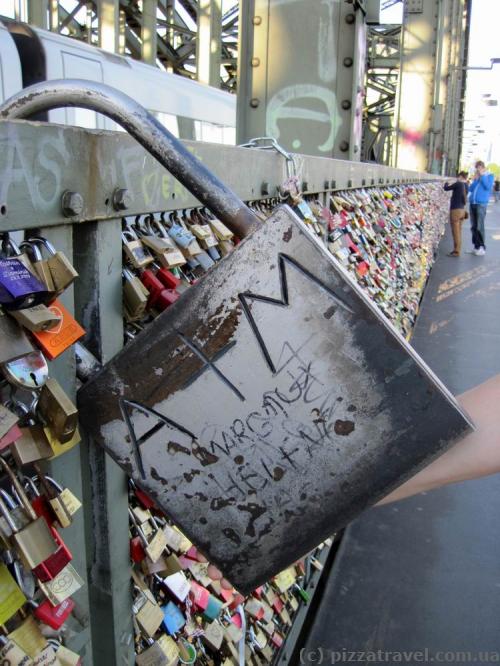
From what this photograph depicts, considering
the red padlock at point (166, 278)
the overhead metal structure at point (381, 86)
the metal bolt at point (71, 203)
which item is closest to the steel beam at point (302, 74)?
the red padlock at point (166, 278)

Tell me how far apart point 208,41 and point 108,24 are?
282cm

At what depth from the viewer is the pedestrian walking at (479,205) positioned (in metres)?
13.9

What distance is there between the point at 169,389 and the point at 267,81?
4.42 metres

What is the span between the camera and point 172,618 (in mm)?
1589

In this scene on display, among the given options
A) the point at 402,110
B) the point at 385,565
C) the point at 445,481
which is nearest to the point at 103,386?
the point at 445,481

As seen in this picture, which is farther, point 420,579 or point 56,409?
point 420,579

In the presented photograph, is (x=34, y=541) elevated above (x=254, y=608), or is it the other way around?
(x=34, y=541)

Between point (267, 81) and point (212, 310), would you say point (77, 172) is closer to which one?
point (212, 310)

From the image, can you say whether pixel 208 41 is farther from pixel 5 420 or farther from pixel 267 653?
pixel 5 420

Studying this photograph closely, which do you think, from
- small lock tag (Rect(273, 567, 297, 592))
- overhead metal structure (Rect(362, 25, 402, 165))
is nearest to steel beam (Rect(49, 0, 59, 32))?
overhead metal structure (Rect(362, 25, 402, 165))

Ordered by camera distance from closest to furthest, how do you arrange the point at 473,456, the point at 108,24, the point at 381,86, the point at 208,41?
the point at 473,456 < the point at 108,24 < the point at 208,41 < the point at 381,86

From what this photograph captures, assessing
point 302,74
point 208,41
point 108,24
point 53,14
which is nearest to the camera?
point 302,74

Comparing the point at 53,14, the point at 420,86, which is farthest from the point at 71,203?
the point at 53,14

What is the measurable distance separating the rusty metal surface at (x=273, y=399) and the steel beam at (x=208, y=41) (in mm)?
19596
